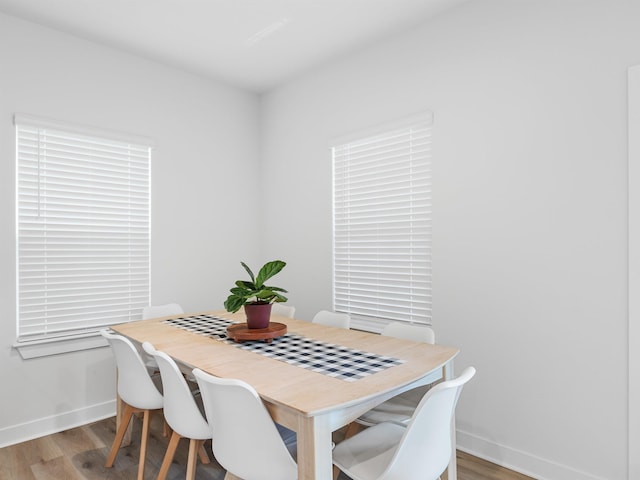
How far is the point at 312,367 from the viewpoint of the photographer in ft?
5.72

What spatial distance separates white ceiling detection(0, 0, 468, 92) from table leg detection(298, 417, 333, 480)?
2.50 meters

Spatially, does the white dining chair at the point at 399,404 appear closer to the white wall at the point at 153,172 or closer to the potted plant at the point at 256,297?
the potted plant at the point at 256,297

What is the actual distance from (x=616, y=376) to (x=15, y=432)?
144 inches

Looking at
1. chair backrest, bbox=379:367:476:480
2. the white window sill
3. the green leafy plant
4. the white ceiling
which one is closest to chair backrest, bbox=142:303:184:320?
the white window sill

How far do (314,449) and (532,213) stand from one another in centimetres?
180

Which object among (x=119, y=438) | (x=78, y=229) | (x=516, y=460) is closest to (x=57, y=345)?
(x=78, y=229)

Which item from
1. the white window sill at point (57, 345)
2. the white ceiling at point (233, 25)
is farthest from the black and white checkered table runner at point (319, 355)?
the white ceiling at point (233, 25)

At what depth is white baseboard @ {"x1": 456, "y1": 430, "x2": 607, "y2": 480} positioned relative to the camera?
2149 mm

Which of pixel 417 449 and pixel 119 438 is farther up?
pixel 417 449

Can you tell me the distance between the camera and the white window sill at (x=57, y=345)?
2768mm

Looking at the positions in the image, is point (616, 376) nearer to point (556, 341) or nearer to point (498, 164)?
point (556, 341)

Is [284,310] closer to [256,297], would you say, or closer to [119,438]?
[256,297]

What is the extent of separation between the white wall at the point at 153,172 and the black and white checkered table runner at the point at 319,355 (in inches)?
50.5

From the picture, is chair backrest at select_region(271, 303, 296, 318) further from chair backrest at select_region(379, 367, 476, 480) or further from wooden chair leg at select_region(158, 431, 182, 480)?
chair backrest at select_region(379, 367, 476, 480)
